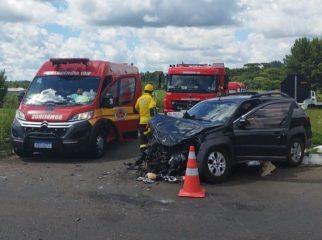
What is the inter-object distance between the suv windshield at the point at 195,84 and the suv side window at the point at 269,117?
33.1 ft

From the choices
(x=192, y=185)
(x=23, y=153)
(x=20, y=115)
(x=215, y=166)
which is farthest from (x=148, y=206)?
(x=20, y=115)

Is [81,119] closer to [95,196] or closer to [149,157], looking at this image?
[149,157]

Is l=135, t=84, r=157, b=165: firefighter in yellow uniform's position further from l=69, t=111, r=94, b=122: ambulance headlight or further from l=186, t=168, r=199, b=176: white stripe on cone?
l=186, t=168, r=199, b=176: white stripe on cone

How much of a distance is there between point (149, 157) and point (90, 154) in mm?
2812

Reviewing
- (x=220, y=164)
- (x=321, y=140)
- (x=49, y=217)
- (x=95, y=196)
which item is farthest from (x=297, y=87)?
(x=49, y=217)

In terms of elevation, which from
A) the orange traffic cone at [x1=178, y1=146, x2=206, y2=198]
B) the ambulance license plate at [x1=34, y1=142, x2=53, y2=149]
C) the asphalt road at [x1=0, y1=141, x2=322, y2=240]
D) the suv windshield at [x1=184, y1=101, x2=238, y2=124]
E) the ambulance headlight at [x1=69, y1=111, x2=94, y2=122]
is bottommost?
the asphalt road at [x1=0, y1=141, x2=322, y2=240]

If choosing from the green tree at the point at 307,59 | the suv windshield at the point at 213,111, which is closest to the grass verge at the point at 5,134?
the suv windshield at the point at 213,111

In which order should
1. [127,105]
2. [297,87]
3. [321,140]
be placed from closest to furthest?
[321,140] → [127,105] → [297,87]

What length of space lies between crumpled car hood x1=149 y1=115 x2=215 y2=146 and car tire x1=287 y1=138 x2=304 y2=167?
205 cm

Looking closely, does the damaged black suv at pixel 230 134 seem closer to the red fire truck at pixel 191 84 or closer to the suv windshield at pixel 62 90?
the suv windshield at pixel 62 90

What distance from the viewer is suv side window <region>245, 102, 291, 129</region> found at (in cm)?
1038

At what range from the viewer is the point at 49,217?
6.95 metres

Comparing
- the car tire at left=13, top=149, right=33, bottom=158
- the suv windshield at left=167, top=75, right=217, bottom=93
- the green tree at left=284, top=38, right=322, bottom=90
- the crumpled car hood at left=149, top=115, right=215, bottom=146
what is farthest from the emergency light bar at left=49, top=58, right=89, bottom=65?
the green tree at left=284, top=38, right=322, bottom=90

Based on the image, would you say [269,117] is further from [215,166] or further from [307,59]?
[307,59]
